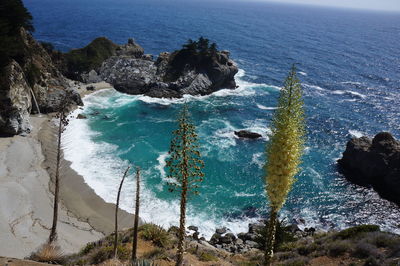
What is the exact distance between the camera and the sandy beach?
33.0 m

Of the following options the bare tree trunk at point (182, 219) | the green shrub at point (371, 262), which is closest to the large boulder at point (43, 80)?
the bare tree trunk at point (182, 219)

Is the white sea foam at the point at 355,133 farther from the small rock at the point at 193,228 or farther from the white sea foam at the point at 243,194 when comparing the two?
the small rock at the point at 193,228

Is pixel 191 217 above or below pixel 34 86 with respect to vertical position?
below

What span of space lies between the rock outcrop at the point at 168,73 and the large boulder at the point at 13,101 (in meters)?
27.0

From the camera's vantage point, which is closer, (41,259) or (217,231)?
(41,259)

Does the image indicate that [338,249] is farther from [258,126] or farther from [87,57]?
[87,57]

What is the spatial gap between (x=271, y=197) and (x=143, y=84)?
70064 mm

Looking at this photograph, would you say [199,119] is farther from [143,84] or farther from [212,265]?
[212,265]

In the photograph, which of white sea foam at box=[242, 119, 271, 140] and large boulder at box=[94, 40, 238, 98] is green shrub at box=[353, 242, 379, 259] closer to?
white sea foam at box=[242, 119, 271, 140]

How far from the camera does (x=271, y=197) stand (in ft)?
46.2

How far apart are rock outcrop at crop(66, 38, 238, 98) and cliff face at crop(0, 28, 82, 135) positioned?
10.9 metres

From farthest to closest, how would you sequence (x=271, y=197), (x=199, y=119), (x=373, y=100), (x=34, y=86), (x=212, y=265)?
(x=373, y=100), (x=199, y=119), (x=34, y=86), (x=212, y=265), (x=271, y=197)

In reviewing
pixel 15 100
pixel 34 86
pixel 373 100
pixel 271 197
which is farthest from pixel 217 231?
pixel 373 100

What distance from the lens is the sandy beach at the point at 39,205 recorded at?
33000 mm
